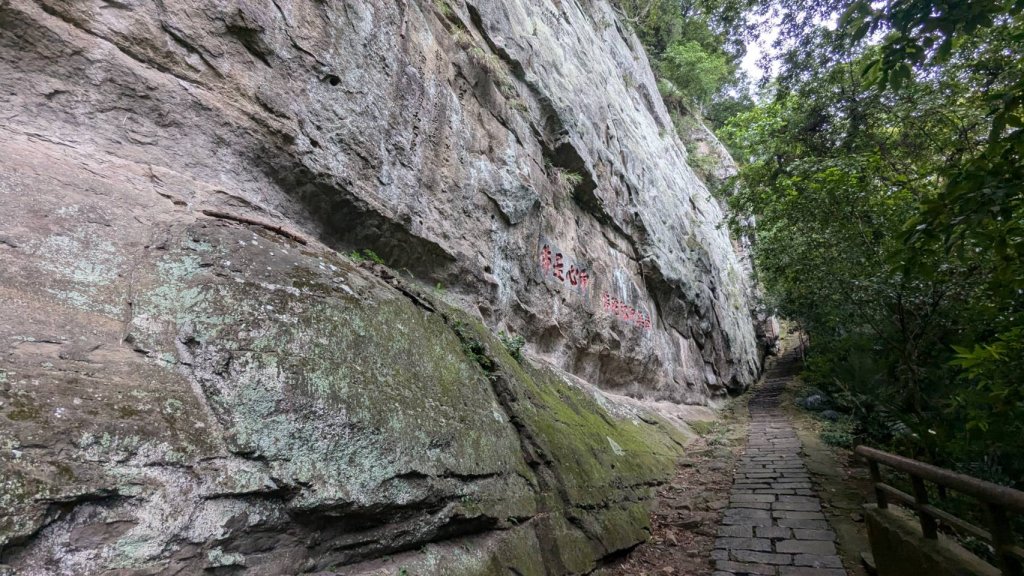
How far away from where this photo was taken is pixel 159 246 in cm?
→ 301

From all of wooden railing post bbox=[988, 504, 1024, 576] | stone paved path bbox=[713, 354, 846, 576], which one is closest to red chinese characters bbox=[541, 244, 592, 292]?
stone paved path bbox=[713, 354, 846, 576]

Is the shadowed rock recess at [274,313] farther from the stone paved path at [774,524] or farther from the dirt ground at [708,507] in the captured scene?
the stone paved path at [774,524]

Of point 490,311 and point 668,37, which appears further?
point 668,37

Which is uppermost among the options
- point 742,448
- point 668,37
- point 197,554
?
point 668,37

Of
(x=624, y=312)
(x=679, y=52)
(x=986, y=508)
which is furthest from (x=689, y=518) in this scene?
(x=679, y=52)

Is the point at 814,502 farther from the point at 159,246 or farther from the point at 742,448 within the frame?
the point at 159,246

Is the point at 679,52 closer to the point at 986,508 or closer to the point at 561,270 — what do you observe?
the point at 561,270

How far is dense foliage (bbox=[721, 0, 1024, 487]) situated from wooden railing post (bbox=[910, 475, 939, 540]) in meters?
1.05

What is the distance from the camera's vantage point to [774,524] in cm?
542

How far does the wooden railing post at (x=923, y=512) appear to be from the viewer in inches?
133

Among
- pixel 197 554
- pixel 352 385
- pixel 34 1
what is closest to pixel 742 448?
pixel 352 385

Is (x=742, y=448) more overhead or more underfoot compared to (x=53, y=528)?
more underfoot

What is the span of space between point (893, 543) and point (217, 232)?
224 inches

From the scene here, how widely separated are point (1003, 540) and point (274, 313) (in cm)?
436
